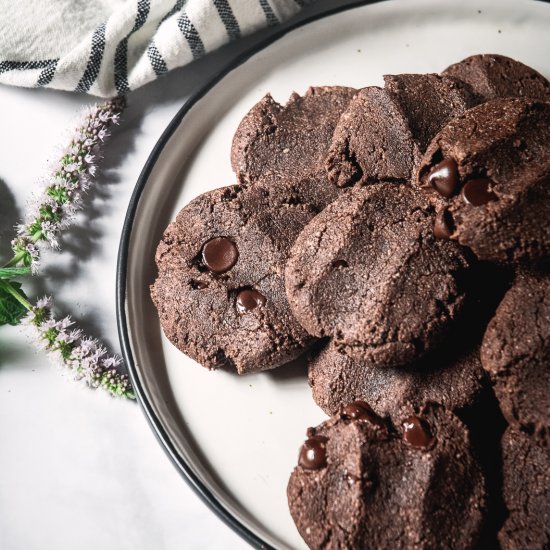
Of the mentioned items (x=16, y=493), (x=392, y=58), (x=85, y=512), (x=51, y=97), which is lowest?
(x=85, y=512)

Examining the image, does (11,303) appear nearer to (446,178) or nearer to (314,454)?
(314,454)

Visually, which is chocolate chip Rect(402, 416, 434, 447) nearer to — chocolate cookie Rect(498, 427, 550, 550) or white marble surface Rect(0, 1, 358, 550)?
chocolate cookie Rect(498, 427, 550, 550)

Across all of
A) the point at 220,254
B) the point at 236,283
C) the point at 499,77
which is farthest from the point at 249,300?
the point at 499,77

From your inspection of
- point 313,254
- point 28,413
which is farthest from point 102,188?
point 313,254

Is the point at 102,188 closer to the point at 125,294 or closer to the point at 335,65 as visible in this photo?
the point at 125,294

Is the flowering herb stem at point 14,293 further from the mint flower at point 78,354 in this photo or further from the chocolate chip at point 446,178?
the chocolate chip at point 446,178

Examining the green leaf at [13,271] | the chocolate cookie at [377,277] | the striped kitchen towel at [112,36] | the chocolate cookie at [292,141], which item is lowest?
the chocolate cookie at [377,277]

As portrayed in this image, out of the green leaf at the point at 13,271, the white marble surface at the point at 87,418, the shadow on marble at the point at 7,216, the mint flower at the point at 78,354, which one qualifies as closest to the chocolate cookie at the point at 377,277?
the mint flower at the point at 78,354
